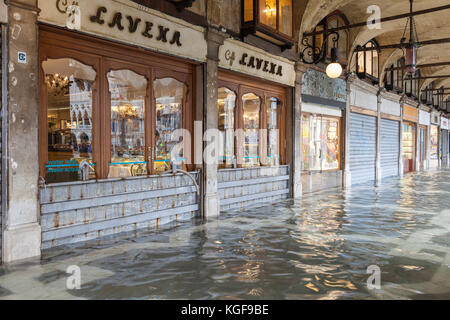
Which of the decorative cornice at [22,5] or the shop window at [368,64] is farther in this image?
the shop window at [368,64]

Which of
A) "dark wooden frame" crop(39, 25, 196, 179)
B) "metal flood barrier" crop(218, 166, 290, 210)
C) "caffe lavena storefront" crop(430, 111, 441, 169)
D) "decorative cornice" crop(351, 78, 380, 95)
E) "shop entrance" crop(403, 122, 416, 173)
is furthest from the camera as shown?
"caffe lavena storefront" crop(430, 111, 441, 169)

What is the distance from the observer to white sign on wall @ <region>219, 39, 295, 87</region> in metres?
8.72

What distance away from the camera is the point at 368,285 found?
166 inches

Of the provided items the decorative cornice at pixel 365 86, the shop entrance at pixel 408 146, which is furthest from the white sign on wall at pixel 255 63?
the shop entrance at pixel 408 146

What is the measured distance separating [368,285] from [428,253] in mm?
1976

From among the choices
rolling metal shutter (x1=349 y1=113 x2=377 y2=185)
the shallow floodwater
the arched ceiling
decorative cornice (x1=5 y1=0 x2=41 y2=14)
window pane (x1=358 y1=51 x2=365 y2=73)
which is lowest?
the shallow floodwater

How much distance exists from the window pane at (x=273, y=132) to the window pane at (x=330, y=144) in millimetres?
3098

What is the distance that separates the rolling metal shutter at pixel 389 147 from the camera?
63.3 feet

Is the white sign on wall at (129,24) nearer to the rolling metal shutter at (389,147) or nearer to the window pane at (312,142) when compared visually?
the window pane at (312,142)

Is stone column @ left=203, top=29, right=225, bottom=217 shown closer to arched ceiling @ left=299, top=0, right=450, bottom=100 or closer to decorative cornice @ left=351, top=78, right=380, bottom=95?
arched ceiling @ left=299, top=0, right=450, bottom=100

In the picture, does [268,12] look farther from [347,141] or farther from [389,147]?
[389,147]

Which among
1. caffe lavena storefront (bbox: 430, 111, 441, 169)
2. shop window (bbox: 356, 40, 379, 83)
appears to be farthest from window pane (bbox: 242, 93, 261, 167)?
caffe lavena storefront (bbox: 430, 111, 441, 169)

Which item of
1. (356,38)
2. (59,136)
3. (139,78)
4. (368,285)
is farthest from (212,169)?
(356,38)

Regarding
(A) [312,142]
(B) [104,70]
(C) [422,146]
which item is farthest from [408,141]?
(B) [104,70]
